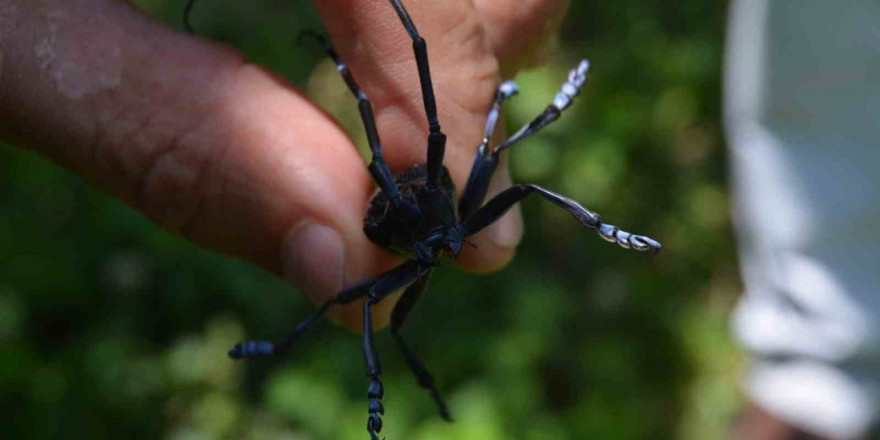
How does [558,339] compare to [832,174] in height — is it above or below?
below

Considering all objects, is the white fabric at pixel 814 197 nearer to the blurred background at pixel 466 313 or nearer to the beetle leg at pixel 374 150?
the blurred background at pixel 466 313

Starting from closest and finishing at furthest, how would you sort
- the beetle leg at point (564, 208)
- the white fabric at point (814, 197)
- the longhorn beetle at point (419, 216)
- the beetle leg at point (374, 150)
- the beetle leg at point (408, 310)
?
the beetle leg at point (564, 208) < the longhorn beetle at point (419, 216) < the beetle leg at point (374, 150) < the beetle leg at point (408, 310) < the white fabric at point (814, 197)

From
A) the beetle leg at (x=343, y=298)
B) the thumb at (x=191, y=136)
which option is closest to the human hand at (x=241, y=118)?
the thumb at (x=191, y=136)

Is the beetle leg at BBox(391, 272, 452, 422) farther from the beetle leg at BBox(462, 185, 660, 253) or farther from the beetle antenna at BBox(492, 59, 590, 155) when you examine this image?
the beetle antenna at BBox(492, 59, 590, 155)

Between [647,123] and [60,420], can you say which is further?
[647,123]

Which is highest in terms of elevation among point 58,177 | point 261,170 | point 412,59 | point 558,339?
point 412,59

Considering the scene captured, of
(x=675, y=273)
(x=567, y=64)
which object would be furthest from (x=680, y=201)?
(x=567, y=64)

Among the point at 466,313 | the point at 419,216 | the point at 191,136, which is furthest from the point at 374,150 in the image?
the point at 466,313

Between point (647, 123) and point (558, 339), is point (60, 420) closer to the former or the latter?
point (558, 339)
